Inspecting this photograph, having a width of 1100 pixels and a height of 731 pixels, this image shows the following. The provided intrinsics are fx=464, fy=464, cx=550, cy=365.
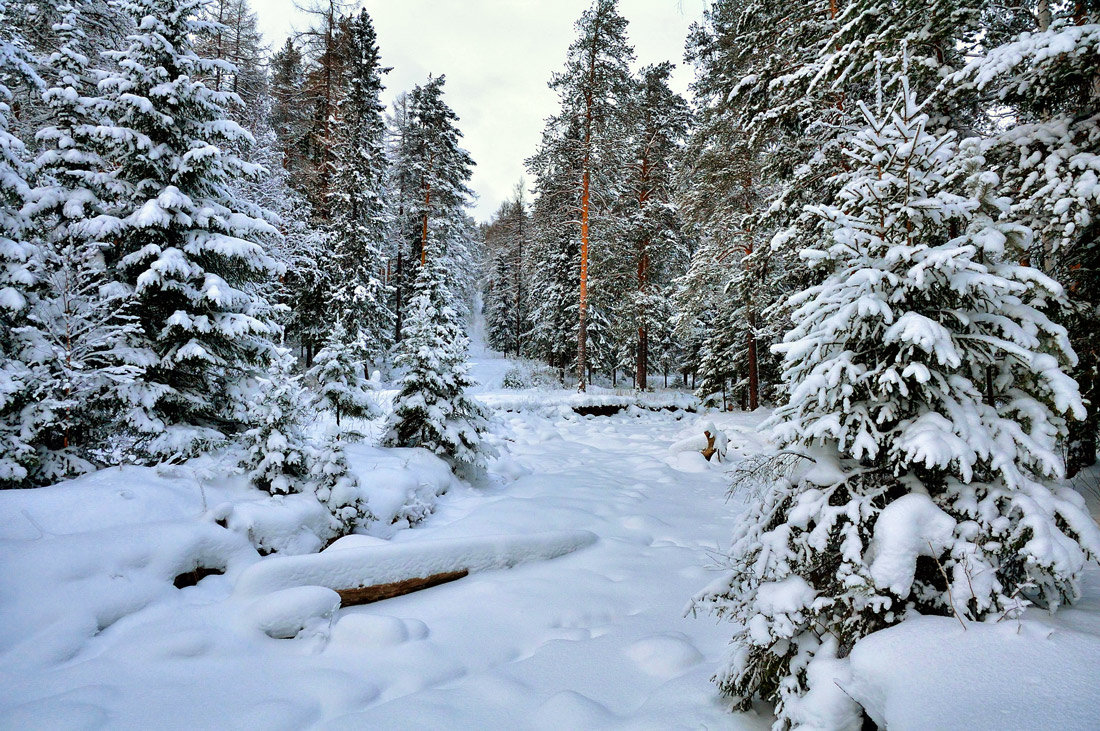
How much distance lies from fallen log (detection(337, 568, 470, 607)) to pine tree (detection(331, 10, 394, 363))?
1588 centimetres

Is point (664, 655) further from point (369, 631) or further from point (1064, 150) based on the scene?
point (1064, 150)

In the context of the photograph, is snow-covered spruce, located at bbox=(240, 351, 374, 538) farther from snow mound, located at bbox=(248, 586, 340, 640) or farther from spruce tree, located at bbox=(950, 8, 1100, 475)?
spruce tree, located at bbox=(950, 8, 1100, 475)

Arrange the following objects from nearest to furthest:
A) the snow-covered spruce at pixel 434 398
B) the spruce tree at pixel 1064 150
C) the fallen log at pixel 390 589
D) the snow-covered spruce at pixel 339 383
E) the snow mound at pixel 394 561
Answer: the snow mound at pixel 394 561 → the fallen log at pixel 390 589 → the spruce tree at pixel 1064 150 → the snow-covered spruce at pixel 434 398 → the snow-covered spruce at pixel 339 383

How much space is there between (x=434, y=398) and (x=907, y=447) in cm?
613

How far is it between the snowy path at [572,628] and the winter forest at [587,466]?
31mm

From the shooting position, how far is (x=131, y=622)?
306cm

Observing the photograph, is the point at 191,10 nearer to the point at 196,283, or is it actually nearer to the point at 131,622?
the point at 196,283

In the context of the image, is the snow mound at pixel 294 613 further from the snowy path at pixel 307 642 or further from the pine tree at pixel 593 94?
the pine tree at pixel 593 94

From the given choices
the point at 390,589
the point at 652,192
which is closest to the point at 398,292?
the point at 652,192

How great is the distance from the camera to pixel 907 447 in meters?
2.04

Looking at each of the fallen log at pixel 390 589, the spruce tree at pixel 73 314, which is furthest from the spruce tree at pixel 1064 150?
the spruce tree at pixel 73 314

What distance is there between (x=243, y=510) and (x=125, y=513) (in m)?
0.83

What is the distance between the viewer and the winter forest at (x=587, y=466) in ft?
6.59

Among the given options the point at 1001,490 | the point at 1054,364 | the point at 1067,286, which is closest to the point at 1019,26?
the point at 1067,286
